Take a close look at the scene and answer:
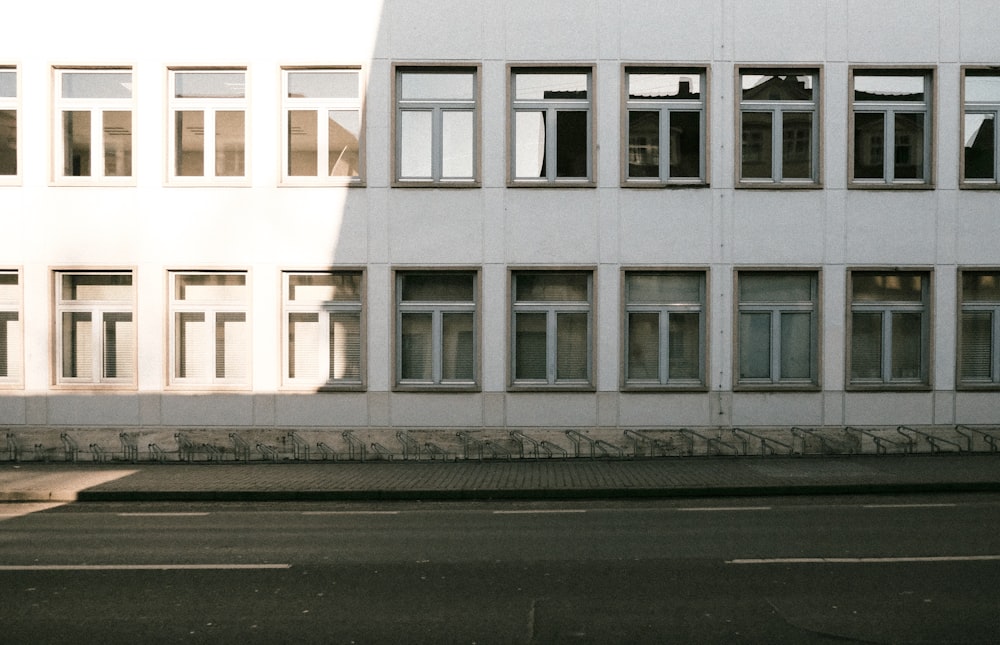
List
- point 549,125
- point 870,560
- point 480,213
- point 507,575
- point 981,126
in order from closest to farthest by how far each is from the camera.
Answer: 1. point 507,575
2. point 870,560
3. point 480,213
4. point 549,125
5. point 981,126

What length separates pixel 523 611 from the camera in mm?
6801

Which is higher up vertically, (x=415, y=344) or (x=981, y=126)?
(x=981, y=126)

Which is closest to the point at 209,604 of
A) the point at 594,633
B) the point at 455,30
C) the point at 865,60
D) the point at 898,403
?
the point at 594,633

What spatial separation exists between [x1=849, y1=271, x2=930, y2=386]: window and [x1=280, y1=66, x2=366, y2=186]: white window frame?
31.6ft

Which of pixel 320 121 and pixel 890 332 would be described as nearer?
pixel 320 121

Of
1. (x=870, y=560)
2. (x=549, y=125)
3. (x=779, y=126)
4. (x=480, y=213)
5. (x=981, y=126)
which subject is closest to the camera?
(x=870, y=560)

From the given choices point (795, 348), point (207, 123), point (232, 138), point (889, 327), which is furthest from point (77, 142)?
point (889, 327)

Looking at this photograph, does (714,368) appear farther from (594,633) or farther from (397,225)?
(594,633)

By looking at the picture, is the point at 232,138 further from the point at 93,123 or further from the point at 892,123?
the point at 892,123

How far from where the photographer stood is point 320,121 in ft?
55.6

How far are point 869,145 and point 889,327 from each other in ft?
11.3

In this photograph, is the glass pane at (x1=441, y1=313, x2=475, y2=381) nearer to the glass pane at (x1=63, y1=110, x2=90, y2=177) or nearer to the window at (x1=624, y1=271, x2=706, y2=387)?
the window at (x1=624, y1=271, x2=706, y2=387)

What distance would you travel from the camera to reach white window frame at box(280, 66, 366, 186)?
1673 cm

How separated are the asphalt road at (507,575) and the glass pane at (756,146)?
7206 mm
